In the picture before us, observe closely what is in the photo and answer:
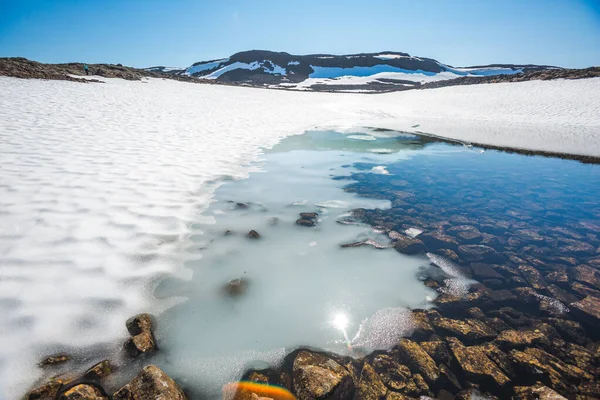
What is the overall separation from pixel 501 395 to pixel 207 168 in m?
6.86

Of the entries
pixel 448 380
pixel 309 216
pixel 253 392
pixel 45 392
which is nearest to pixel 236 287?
pixel 253 392

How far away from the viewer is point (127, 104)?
15375mm

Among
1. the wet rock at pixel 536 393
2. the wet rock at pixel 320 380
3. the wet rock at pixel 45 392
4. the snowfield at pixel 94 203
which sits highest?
the snowfield at pixel 94 203

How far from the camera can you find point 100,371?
2189 millimetres

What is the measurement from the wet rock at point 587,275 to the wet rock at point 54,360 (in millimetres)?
6059

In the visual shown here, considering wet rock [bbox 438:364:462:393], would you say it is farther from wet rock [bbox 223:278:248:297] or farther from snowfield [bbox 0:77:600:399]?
snowfield [bbox 0:77:600:399]

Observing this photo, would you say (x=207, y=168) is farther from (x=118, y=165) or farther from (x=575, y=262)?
(x=575, y=262)

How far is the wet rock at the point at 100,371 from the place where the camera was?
7.05ft

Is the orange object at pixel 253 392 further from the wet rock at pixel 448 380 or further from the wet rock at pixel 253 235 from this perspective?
the wet rock at pixel 253 235

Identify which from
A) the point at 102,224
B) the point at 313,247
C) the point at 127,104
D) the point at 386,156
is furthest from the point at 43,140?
the point at 386,156

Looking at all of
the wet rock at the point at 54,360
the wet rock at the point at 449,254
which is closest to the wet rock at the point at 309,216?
the wet rock at the point at 449,254

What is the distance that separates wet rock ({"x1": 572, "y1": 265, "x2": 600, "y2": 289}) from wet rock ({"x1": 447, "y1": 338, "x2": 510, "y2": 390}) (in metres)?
2.50

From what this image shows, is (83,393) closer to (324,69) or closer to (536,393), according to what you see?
(536,393)

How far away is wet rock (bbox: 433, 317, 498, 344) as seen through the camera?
9.48 feet
